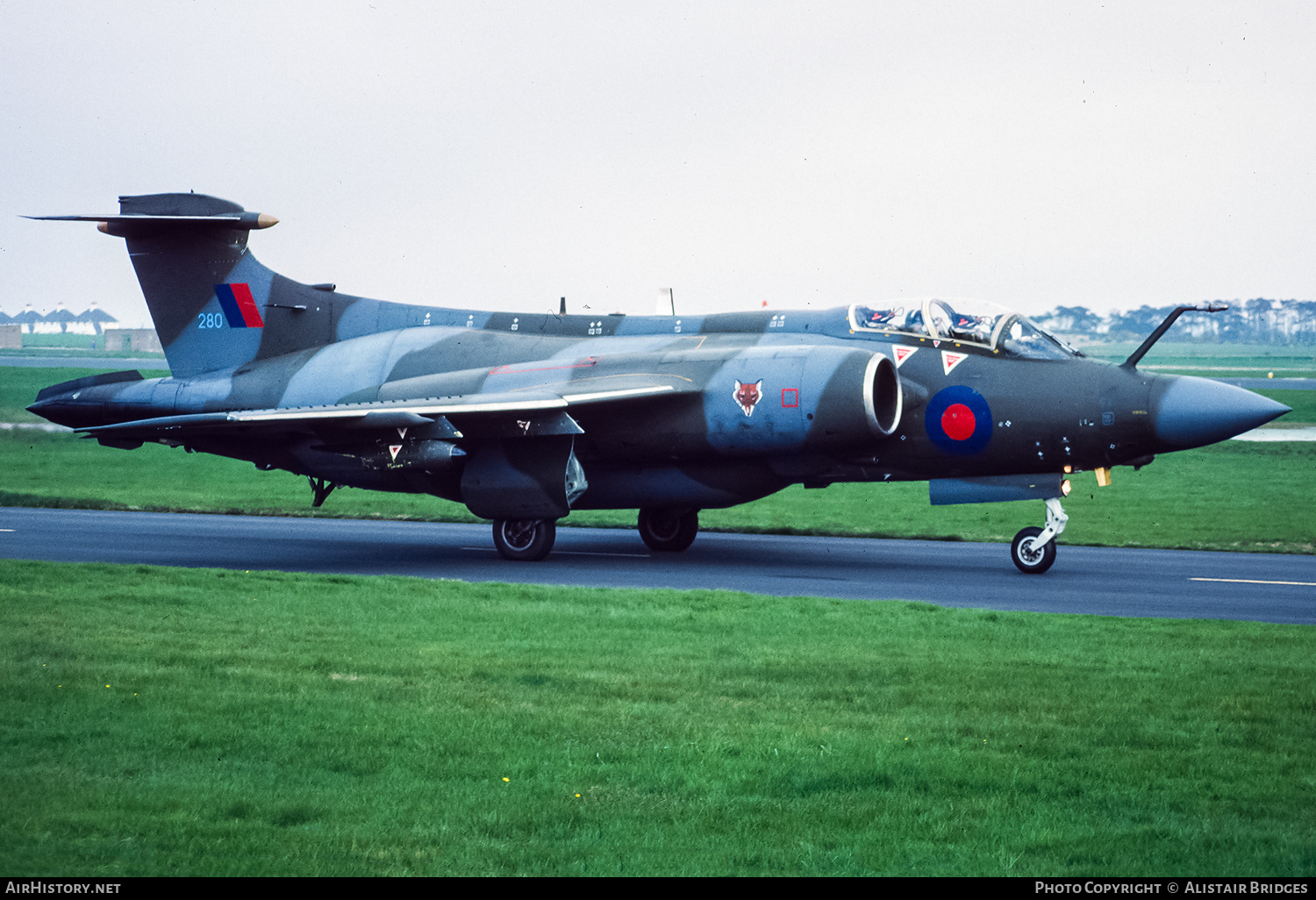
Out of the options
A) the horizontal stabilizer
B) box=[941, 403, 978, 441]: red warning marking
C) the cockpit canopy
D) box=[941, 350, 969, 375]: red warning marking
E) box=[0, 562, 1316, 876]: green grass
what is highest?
the horizontal stabilizer

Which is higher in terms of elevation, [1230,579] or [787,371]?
[787,371]

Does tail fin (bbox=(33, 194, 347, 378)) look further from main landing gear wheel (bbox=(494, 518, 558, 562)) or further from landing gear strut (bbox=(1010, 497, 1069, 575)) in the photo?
landing gear strut (bbox=(1010, 497, 1069, 575))

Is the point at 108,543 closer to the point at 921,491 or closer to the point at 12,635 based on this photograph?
the point at 12,635

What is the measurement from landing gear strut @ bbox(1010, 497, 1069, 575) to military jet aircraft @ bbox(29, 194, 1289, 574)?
29 millimetres

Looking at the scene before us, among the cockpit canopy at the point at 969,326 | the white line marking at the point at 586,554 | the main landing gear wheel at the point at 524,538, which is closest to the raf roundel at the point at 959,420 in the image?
the cockpit canopy at the point at 969,326

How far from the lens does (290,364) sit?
1998 cm

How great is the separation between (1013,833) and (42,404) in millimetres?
17917

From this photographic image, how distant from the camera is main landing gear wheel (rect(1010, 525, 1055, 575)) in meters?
15.3

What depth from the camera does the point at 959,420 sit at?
15766 millimetres

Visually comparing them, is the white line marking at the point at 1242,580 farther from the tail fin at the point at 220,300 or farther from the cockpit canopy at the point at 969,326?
the tail fin at the point at 220,300

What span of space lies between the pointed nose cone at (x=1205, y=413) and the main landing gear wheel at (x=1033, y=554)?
1826 mm

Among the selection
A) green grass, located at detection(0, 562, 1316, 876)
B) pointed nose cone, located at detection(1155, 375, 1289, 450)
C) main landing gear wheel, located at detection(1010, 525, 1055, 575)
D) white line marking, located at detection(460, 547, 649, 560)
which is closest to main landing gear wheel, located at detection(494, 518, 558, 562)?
white line marking, located at detection(460, 547, 649, 560)

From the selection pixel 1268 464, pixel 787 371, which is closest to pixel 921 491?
pixel 1268 464

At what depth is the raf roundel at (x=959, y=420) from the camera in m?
15.7
